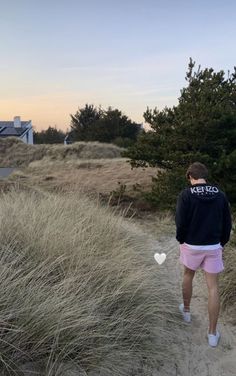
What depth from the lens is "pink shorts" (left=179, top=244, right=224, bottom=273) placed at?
15.5ft

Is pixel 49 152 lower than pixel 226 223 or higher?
lower

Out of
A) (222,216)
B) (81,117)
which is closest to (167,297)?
(222,216)

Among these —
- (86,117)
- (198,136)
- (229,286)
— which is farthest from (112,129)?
(229,286)

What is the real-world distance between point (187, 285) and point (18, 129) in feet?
176

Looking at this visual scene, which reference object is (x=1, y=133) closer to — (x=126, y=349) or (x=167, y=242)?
(x=167, y=242)

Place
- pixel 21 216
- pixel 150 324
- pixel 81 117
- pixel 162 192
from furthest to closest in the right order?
pixel 81 117, pixel 162 192, pixel 21 216, pixel 150 324

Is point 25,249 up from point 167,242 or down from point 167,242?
up

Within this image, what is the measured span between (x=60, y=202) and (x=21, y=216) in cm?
156

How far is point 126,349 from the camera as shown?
416 centimetres

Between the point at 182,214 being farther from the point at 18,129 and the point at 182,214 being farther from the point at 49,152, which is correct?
the point at 18,129

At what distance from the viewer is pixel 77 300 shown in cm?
414

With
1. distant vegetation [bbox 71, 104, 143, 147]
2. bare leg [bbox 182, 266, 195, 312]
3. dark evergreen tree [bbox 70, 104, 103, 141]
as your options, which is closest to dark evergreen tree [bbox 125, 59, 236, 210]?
bare leg [bbox 182, 266, 195, 312]

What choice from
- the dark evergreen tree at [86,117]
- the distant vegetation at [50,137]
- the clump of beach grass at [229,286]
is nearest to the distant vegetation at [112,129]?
the dark evergreen tree at [86,117]

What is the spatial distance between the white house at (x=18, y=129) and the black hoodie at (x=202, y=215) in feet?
163
